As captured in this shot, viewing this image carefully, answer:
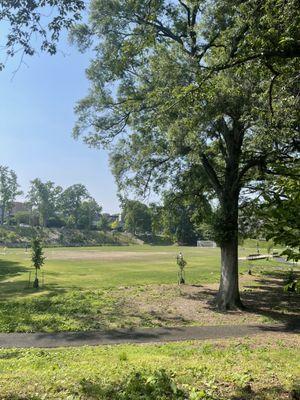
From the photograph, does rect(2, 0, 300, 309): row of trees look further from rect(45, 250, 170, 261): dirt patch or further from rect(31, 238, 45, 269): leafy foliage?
rect(45, 250, 170, 261): dirt patch

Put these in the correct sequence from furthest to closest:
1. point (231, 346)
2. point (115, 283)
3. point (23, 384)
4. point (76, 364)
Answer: point (115, 283) → point (231, 346) → point (76, 364) → point (23, 384)

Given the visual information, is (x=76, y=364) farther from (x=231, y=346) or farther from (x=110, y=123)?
(x=110, y=123)

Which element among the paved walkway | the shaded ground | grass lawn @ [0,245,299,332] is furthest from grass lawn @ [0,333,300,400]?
grass lawn @ [0,245,299,332]

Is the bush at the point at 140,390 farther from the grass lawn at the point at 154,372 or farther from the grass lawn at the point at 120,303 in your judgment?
the grass lawn at the point at 120,303

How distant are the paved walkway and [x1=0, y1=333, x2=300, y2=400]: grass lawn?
35.8 inches

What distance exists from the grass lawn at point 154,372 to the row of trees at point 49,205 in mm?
102470

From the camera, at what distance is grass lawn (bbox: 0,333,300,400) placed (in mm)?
4898

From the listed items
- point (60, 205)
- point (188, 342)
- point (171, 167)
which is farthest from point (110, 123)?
point (60, 205)

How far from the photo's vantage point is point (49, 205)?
396ft

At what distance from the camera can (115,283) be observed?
23594mm

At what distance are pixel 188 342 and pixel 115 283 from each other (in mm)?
13320

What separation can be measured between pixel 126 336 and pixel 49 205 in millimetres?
112863

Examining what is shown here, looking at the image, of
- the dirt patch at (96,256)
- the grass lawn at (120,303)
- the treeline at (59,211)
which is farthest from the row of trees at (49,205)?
the grass lawn at (120,303)

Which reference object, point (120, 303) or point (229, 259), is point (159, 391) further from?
point (229, 259)
